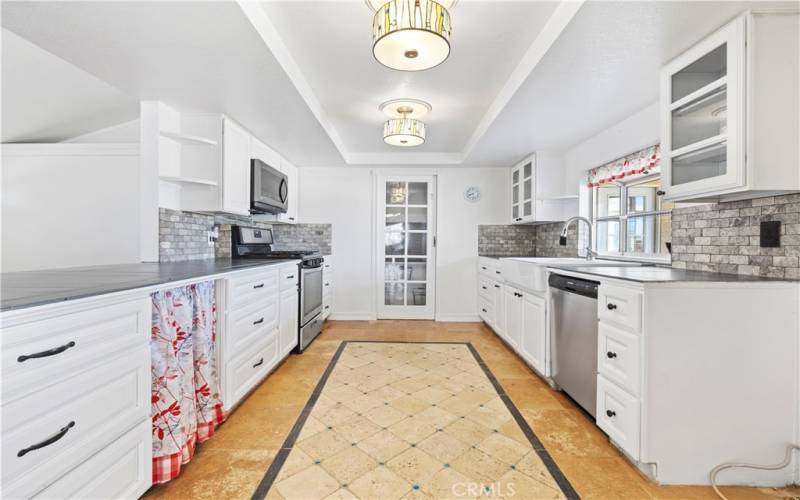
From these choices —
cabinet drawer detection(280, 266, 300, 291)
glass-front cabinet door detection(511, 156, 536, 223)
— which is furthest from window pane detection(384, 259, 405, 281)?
cabinet drawer detection(280, 266, 300, 291)

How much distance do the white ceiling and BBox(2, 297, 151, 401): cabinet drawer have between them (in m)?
1.29

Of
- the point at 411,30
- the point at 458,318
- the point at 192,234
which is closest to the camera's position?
the point at 411,30

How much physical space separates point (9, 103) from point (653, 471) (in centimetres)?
469

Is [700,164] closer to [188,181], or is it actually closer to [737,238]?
[737,238]

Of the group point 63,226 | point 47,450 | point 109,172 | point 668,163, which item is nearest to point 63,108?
point 109,172

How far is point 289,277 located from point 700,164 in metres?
2.92

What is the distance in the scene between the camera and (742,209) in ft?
6.08

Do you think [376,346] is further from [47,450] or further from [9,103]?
[9,103]

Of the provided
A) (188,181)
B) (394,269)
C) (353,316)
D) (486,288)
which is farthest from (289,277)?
(486,288)

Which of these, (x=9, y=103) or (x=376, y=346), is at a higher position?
(x=9, y=103)

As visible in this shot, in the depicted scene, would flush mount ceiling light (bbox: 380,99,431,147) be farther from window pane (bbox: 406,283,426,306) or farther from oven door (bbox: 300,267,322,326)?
window pane (bbox: 406,283,426,306)

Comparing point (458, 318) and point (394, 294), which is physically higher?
point (394, 294)

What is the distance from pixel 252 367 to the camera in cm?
238

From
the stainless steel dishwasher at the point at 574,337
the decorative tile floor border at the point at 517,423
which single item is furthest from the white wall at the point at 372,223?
the stainless steel dishwasher at the point at 574,337
